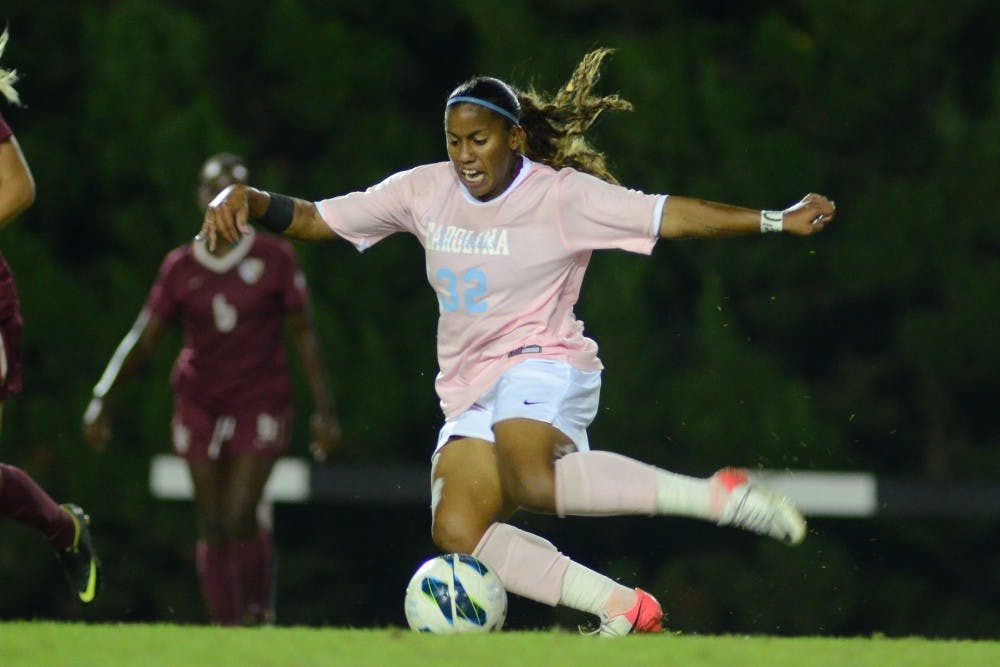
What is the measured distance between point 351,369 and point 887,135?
9.99 feet

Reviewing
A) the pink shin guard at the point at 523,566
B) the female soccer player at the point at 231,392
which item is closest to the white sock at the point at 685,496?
the pink shin guard at the point at 523,566

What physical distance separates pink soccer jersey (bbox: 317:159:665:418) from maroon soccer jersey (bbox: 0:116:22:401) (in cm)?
118

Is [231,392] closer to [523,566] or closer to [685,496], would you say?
[523,566]

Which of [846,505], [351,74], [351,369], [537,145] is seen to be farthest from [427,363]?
[537,145]

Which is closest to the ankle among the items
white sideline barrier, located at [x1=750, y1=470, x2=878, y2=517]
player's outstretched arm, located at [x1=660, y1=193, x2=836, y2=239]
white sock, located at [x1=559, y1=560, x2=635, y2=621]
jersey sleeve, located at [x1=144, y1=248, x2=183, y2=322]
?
white sock, located at [x1=559, y1=560, x2=635, y2=621]

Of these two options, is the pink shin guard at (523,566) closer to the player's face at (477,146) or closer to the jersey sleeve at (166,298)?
the player's face at (477,146)

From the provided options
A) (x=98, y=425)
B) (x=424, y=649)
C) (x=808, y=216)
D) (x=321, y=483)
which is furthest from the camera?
(x=321, y=483)

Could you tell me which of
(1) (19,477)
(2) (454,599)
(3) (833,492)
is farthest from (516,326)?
(3) (833,492)

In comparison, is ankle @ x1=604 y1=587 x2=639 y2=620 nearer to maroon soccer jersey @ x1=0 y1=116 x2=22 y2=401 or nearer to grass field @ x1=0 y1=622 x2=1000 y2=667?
grass field @ x1=0 y1=622 x2=1000 y2=667

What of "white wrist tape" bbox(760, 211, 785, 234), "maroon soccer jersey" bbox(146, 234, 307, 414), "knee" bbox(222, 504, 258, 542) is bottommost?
"knee" bbox(222, 504, 258, 542)

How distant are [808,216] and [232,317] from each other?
3538 mm

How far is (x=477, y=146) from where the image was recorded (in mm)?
5594

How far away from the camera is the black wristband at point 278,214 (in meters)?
5.74

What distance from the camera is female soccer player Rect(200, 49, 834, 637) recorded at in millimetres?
5445
